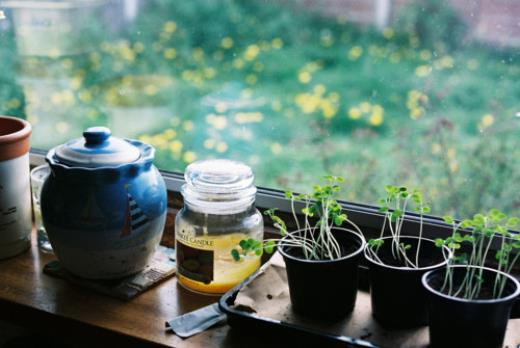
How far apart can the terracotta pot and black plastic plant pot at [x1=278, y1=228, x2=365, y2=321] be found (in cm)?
51

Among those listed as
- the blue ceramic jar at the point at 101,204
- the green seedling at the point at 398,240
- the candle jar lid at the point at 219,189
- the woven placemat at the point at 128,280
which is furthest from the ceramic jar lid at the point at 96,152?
the green seedling at the point at 398,240

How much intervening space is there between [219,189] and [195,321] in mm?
222

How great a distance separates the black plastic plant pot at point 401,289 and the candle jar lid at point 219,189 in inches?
9.5

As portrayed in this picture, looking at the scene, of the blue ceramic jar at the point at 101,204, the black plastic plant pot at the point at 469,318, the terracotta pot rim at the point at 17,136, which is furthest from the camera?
the terracotta pot rim at the point at 17,136

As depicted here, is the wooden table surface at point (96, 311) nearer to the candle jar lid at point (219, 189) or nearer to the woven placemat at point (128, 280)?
the woven placemat at point (128, 280)

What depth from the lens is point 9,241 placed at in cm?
130

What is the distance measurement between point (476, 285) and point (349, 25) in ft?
1.64

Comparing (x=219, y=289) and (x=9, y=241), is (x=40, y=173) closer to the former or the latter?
(x=9, y=241)

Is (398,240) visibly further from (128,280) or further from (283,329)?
(128,280)

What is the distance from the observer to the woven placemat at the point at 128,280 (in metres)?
1.18

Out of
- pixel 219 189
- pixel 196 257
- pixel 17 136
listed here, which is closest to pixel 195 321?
pixel 196 257

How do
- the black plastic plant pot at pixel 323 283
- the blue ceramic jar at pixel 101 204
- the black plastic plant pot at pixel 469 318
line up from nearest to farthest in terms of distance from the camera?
the black plastic plant pot at pixel 469 318
the black plastic plant pot at pixel 323 283
the blue ceramic jar at pixel 101 204

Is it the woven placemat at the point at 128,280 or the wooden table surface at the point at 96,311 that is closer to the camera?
the wooden table surface at the point at 96,311

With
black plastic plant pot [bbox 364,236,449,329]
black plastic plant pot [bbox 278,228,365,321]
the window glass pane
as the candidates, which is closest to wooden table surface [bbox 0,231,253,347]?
black plastic plant pot [bbox 278,228,365,321]
